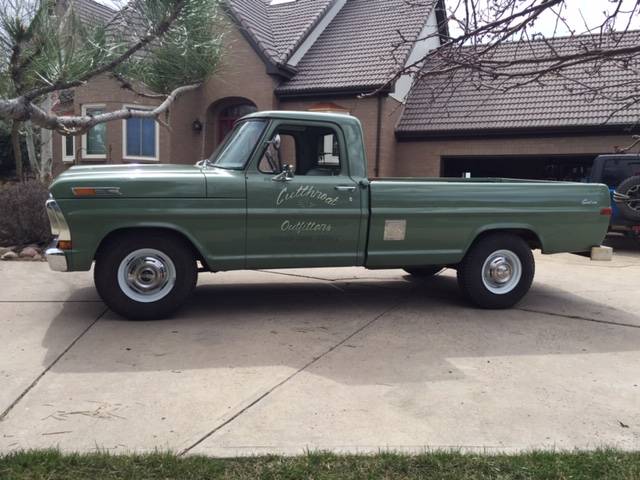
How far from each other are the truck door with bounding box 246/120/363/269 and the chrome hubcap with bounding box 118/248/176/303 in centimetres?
79

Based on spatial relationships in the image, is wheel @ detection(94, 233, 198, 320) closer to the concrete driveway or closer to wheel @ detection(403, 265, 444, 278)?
the concrete driveway

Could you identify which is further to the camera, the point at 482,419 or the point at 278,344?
the point at 278,344

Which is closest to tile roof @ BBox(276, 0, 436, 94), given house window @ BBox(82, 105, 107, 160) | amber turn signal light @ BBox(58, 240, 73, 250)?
house window @ BBox(82, 105, 107, 160)

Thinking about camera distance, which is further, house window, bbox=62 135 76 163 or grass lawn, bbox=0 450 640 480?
house window, bbox=62 135 76 163

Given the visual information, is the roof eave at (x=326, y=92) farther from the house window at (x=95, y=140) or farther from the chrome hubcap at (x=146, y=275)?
the chrome hubcap at (x=146, y=275)

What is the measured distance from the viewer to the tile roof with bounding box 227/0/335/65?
15.9 meters

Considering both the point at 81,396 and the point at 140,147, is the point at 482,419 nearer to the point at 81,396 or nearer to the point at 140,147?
the point at 81,396

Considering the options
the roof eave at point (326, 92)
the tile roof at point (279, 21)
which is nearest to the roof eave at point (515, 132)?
the roof eave at point (326, 92)

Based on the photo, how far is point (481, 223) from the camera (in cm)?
600

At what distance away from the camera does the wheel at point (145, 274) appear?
517 cm

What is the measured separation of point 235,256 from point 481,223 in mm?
2618

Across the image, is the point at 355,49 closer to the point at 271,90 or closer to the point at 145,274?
the point at 271,90

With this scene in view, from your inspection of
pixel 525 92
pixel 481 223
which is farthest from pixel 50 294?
pixel 525 92

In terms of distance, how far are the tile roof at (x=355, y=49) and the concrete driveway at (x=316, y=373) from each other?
9.82 metres
